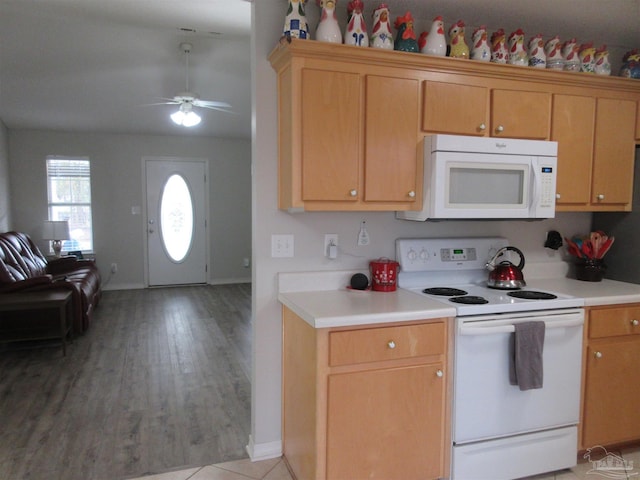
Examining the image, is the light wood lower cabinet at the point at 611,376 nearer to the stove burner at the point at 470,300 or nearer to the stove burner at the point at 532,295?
the stove burner at the point at 532,295

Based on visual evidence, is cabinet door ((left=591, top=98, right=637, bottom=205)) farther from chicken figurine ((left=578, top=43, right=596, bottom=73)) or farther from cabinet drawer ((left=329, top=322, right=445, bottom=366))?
cabinet drawer ((left=329, top=322, right=445, bottom=366))

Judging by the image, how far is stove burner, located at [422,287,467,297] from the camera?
2.25 metres

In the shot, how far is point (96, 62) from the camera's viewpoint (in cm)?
368

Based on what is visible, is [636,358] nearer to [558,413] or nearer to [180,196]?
[558,413]

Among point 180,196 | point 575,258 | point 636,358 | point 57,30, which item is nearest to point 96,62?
point 57,30

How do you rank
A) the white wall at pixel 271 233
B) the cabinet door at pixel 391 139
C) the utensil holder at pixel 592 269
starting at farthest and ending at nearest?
the utensil holder at pixel 592 269, the white wall at pixel 271 233, the cabinet door at pixel 391 139

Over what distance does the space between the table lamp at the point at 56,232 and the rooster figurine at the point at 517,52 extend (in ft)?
18.5

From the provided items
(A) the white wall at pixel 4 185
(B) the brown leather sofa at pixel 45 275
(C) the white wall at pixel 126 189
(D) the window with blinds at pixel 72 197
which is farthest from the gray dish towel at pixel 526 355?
(D) the window with blinds at pixel 72 197

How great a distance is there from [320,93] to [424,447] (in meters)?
1.62

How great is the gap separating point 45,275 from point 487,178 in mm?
4072

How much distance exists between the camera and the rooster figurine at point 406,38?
2145mm

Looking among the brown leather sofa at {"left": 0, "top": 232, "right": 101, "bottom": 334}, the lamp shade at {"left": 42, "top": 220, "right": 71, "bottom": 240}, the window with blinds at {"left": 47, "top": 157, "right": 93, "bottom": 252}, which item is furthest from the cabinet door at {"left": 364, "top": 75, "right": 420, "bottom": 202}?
the window with blinds at {"left": 47, "top": 157, "right": 93, "bottom": 252}

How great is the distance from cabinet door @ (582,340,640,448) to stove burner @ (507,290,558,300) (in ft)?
1.09

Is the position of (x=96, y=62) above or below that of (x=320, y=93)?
above
